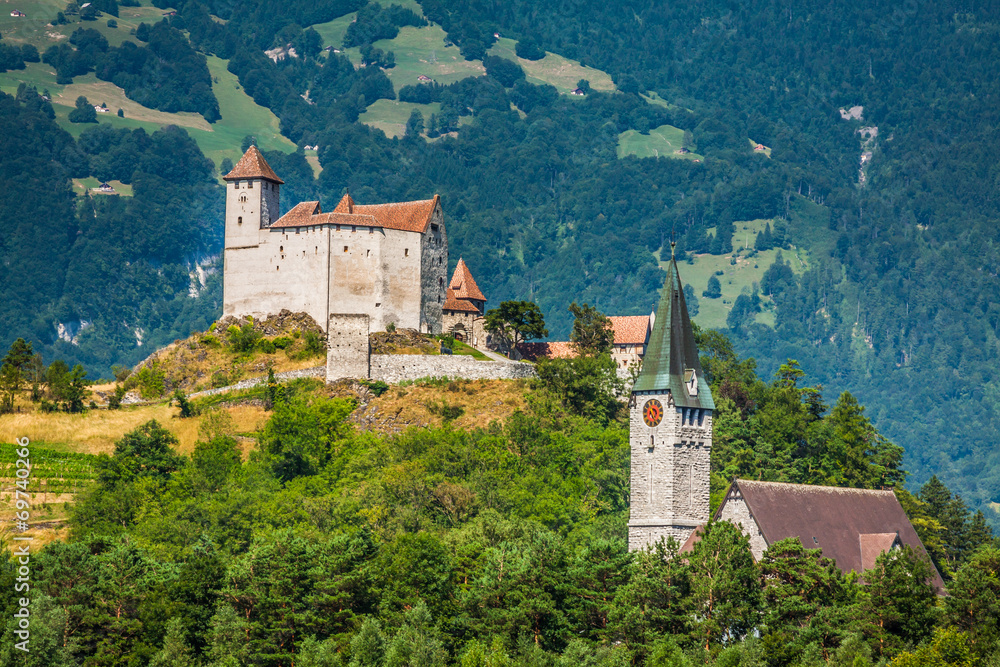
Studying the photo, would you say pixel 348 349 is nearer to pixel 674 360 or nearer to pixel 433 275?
pixel 433 275

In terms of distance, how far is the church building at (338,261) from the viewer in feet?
334

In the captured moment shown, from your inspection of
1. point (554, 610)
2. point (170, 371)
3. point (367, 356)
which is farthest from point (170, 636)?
point (170, 371)

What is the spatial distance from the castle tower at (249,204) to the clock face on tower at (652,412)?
42.5 m

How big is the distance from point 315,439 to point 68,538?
18749mm

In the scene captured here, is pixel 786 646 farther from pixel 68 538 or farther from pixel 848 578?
pixel 68 538

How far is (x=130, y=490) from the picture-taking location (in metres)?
84.2

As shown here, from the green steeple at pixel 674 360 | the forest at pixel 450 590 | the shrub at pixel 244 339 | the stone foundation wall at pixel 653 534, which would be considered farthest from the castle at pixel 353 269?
the stone foundation wall at pixel 653 534

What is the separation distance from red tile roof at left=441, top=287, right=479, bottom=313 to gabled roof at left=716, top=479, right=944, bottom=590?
4036 centimetres

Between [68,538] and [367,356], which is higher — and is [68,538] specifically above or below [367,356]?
below

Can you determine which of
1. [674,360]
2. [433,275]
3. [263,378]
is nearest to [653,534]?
[674,360]

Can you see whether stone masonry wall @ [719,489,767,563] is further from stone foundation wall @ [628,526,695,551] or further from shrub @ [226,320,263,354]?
shrub @ [226,320,263,354]

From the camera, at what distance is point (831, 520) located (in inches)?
2768

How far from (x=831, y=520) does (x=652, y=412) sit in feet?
32.8

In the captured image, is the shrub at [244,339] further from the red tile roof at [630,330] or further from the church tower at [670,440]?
the church tower at [670,440]
